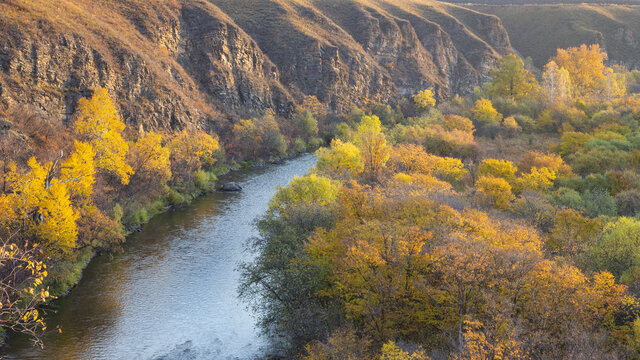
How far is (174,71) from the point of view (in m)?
92.9

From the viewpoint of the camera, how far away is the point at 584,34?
589 feet

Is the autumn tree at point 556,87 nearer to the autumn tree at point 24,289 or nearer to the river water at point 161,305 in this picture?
the river water at point 161,305

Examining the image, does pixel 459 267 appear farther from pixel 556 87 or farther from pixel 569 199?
pixel 556 87

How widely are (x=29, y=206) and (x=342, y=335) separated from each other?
25170 mm

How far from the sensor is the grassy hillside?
175 meters

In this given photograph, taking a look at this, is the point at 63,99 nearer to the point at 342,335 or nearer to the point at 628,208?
the point at 342,335

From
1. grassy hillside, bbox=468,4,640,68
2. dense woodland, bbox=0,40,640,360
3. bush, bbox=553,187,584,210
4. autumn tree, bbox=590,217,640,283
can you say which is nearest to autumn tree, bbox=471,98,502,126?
dense woodland, bbox=0,40,640,360

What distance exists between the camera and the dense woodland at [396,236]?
68.6 ft

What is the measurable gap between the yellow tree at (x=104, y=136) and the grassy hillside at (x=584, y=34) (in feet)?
565

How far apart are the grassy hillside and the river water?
572 feet

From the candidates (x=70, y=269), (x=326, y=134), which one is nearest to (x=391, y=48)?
(x=326, y=134)

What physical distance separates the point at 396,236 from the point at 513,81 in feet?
300

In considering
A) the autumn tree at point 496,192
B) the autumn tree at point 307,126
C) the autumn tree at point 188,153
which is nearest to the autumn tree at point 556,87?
the autumn tree at point 307,126

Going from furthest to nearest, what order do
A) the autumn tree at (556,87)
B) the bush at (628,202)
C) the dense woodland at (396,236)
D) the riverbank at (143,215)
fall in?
the autumn tree at (556,87) < the bush at (628,202) < the riverbank at (143,215) < the dense woodland at (396,236)
